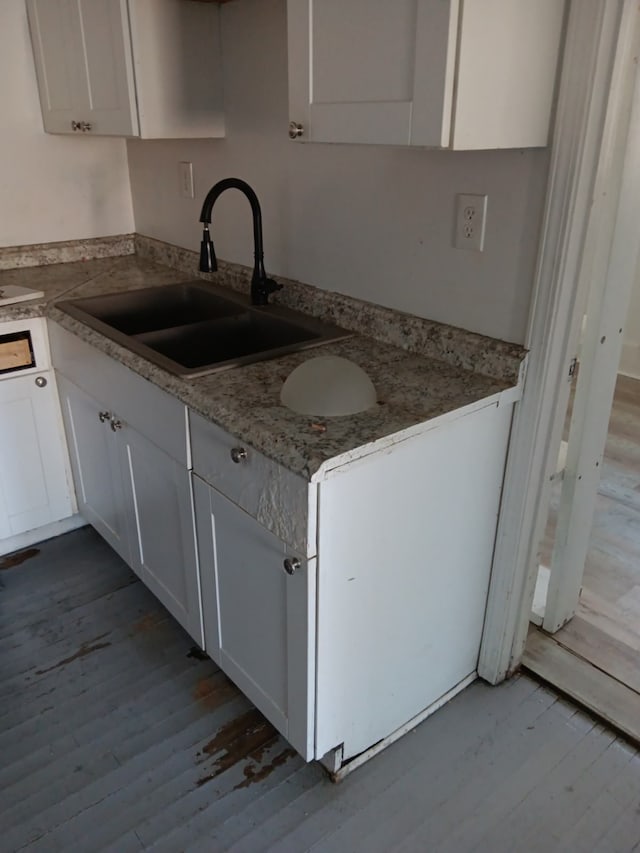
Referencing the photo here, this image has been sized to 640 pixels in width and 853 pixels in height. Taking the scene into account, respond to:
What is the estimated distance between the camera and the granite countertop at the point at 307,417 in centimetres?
122

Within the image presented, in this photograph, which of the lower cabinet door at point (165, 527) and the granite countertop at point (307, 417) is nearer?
the granite countertop at point (307, 417)

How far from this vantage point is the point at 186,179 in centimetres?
237

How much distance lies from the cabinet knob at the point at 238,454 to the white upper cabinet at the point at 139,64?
1118 millimetres

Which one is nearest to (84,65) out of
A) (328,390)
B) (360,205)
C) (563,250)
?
(360,205)

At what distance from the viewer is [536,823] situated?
1.46 metres

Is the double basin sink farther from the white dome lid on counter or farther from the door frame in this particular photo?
the door frame

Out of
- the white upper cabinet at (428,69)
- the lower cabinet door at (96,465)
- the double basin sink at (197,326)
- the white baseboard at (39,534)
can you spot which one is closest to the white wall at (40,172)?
the double basin sink at (197,326)

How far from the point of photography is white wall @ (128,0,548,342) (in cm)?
144

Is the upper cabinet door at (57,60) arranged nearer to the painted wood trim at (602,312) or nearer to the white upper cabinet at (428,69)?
the white upper cabinet at (428,69)

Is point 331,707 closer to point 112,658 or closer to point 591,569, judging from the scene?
point 112,658

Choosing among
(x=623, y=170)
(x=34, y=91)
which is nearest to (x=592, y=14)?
(x=623, y=170)

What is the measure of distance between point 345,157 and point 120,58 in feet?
2.40

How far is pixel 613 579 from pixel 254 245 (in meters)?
1.58

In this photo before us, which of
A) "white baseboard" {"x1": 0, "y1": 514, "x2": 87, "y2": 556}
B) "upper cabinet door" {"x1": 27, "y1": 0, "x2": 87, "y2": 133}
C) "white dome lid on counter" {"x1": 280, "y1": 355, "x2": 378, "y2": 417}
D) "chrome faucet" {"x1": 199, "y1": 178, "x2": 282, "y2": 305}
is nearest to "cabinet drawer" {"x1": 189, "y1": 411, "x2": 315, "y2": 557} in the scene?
"white dome lid on counter" {"x1": 280, "y1": 355, "x2": 378, "y2": 417}
